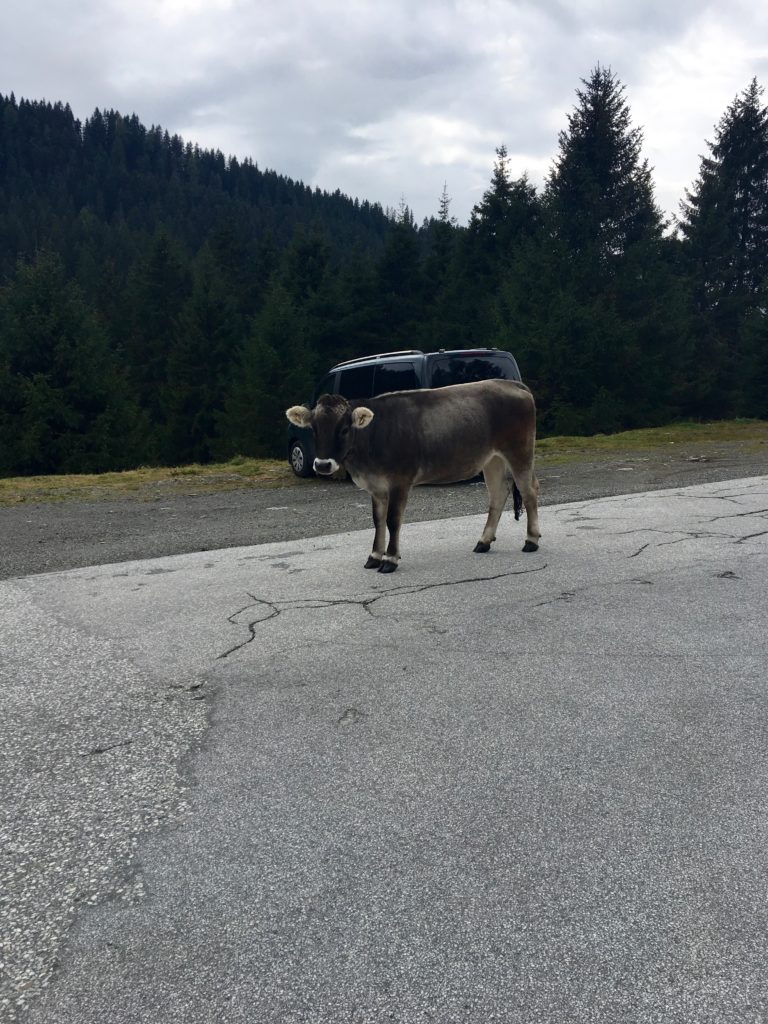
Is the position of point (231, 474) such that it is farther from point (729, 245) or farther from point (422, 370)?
point (729, 245)

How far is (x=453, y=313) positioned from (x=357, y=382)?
32252 mm

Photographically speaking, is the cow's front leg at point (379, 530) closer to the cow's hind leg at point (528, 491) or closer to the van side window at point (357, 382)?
the cow's hind leg at point (528, 491)

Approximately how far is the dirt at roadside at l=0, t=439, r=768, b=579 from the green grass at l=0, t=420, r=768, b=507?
55cm

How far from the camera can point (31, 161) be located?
16100 cm

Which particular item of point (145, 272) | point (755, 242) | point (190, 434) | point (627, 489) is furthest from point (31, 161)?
point (627, 489)

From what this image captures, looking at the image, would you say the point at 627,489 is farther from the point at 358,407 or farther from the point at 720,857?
the point at 720,857

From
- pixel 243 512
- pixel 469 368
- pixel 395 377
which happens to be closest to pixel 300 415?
pixel 243 512

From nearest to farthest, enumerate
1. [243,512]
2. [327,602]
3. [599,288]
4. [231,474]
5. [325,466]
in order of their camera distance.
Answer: [327,602] < [325,466] < [243,512] < [231,474] < [599,288]

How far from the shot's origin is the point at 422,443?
275 inches

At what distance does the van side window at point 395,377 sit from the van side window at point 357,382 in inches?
6.3

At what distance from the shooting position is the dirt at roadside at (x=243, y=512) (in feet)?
27.2

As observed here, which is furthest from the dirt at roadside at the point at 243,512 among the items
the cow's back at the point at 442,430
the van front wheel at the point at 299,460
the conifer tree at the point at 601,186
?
the conifer tree at the point at 601,186

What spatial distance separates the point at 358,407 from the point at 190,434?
43382 millimetres

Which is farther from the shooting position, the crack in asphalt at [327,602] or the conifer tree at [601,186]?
the conifer tree at [601,186]
